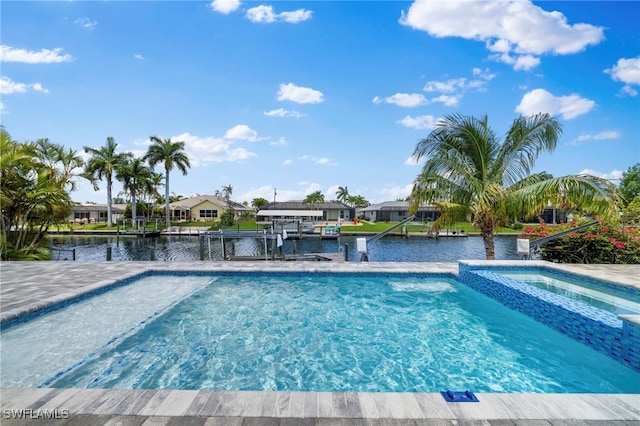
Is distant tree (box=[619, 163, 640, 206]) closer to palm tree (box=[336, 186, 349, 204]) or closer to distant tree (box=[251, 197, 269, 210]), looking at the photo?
palm tree (box=[336, 186, 349, 204])

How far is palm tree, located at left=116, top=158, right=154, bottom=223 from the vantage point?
120 feet

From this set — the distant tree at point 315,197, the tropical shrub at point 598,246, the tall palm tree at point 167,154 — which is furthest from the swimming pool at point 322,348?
the distant tree at point 315,197

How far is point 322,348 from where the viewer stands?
176 inches

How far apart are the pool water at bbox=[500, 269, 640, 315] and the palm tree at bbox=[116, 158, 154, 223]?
39.5m

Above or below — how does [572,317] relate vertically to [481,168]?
below

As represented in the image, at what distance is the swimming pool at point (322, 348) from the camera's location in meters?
3.61

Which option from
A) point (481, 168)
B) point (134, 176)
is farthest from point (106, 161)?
point (481, 168)

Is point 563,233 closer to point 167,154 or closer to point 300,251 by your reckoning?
point 300,251

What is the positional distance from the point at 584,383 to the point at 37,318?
766 cm

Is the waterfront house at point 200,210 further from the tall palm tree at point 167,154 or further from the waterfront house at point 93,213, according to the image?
the tall palm tree at point 167,154

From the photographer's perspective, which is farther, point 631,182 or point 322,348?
point 631,182

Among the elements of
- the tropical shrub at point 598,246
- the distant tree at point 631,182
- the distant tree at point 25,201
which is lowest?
the tropical shrub at point 598,246

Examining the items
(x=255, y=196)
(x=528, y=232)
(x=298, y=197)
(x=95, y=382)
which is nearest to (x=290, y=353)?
(x=95, y=382)

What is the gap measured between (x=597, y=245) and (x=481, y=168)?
12.4ft
